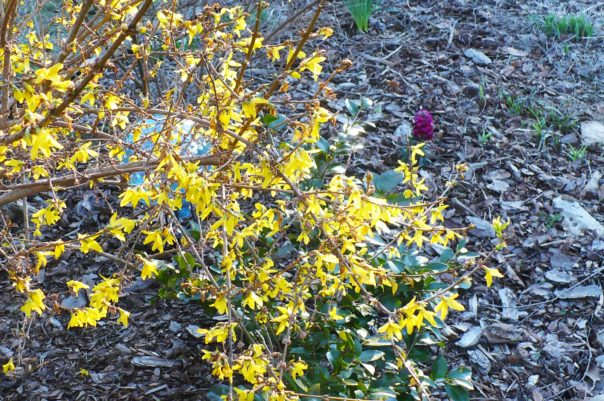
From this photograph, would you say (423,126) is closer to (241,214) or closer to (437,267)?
(437,267)

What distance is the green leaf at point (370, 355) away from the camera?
8.26ft

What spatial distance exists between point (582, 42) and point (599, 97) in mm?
615

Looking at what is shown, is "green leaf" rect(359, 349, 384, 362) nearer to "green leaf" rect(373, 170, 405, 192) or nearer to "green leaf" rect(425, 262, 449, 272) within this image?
"green leaf" rect(425, 262, 449, 272)

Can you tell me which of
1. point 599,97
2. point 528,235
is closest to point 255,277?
point 528,235

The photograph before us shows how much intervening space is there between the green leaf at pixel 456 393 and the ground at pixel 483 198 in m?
0.52

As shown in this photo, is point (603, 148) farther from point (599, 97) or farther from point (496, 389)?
point (496, 389)

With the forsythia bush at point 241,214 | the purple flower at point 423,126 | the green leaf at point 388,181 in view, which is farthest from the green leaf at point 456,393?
the purple flower at point 423,126

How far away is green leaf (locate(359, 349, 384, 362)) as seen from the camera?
2.52 meters

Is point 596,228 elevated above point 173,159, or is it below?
below

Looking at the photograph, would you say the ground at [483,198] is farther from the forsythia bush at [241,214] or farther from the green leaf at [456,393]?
the green leaf at [456,393]

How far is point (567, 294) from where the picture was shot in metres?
3.45

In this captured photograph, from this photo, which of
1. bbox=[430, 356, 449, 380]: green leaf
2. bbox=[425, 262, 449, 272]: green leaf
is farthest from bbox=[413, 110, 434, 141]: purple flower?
bbox=[430, 356, 449, 380]: green leaf

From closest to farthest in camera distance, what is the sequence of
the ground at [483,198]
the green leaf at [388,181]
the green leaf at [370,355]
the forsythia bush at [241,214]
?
the forsythia bush at [241,214] → the green leaf at [370,355] → the green leaf at [388,181] → the ground at [483,198]

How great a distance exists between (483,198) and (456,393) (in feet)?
5.41
